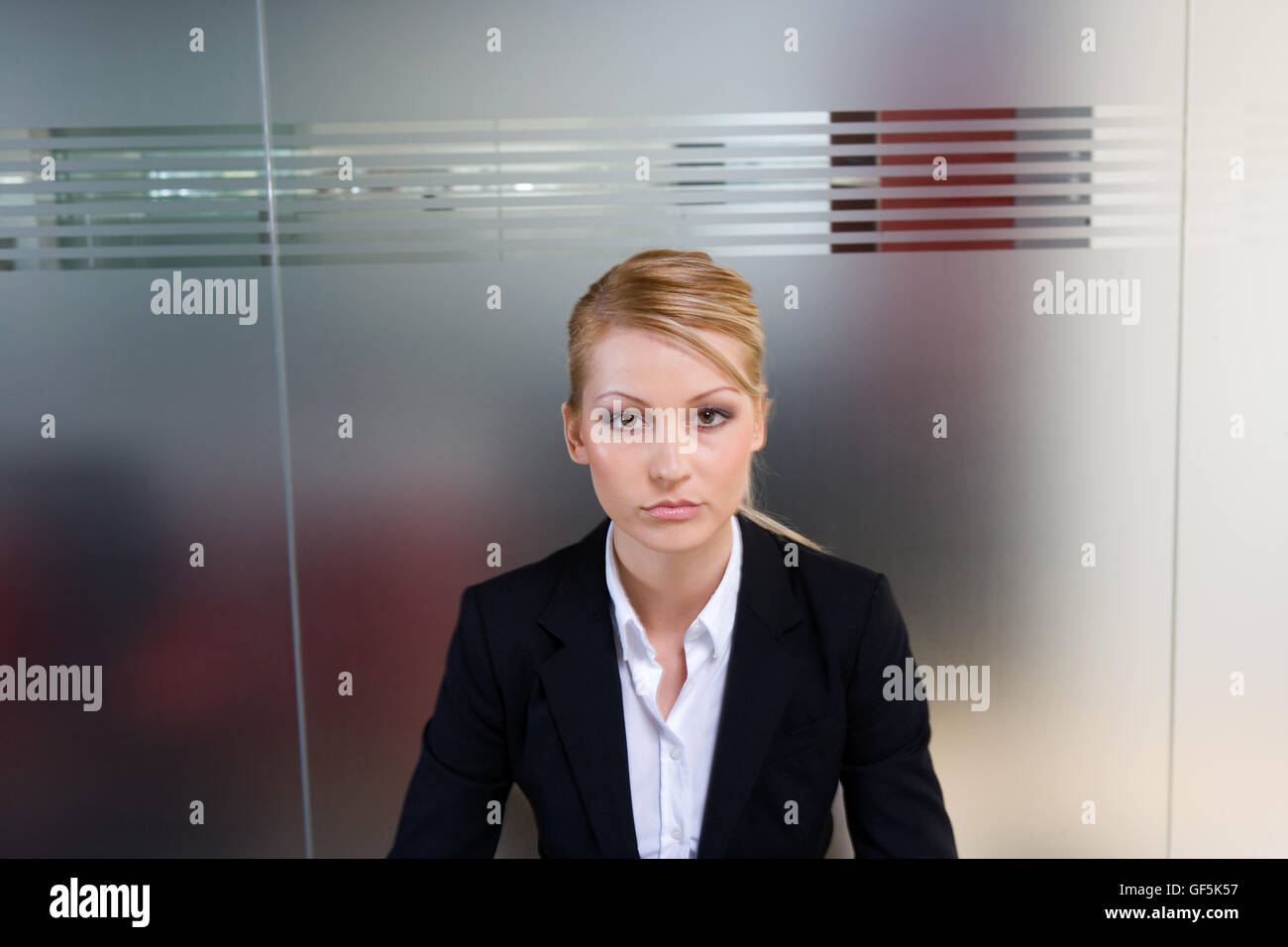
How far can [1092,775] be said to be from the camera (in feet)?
7.60

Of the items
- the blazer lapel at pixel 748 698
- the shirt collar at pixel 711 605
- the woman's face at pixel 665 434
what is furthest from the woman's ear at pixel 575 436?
the blazer lapel at pixel 748 698

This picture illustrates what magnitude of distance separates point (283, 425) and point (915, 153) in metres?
1.70

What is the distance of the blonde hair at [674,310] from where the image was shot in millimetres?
1852

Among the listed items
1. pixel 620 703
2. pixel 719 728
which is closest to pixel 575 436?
pixel 620 703

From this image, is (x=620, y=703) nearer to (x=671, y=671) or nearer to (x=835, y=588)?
(x=671, y=671)

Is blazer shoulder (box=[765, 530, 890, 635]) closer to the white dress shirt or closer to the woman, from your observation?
the woman

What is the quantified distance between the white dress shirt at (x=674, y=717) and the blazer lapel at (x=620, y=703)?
4cm

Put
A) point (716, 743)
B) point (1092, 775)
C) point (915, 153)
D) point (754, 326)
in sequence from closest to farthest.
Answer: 1. point (716, 743)
2. point (754, 326)
3. point (915, 153)
4. point (1092, 775)

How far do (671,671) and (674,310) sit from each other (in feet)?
2.52

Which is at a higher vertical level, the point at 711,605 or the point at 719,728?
the point at 711,605

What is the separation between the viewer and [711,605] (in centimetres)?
193

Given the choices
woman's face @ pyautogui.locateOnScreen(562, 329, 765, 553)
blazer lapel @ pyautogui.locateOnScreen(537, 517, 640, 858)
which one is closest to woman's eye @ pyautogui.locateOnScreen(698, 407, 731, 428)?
woman's face @ pyautogui.locateOnScreen(562, 329, 765, 553)
